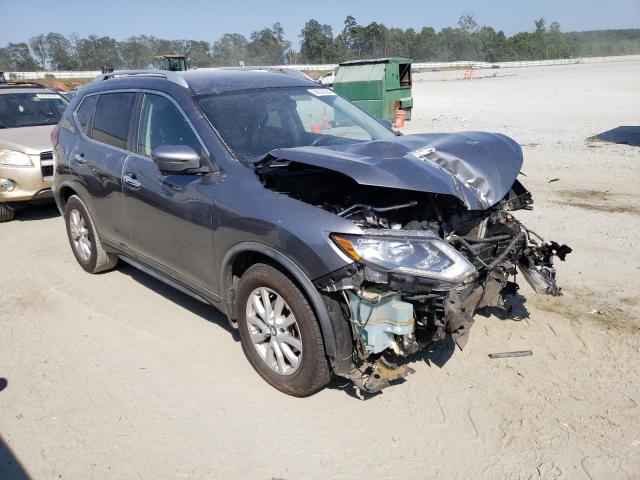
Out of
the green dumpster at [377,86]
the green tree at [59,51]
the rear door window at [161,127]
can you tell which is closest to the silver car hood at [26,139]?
the rear door window at [161,127]

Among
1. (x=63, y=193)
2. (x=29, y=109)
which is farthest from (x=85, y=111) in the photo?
(x=29, y=109)

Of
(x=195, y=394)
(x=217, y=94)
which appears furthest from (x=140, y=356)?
(x=217, y=94)

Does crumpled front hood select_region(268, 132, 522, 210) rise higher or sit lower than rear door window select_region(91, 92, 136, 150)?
lower

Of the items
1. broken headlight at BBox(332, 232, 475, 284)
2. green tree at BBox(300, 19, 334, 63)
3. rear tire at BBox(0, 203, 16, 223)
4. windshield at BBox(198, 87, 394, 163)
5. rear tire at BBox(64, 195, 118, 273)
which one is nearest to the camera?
broken headlight at BBox(332, 232, 475, 284)

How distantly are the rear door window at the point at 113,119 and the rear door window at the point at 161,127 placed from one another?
10.3 inches

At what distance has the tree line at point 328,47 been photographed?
75.3 m

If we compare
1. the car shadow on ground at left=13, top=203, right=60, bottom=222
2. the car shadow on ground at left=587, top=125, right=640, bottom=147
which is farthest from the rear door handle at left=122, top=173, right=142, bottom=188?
the car shadow on ground at left=587, top=125, right=640, bottom=147

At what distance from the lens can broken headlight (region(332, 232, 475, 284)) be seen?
288cm

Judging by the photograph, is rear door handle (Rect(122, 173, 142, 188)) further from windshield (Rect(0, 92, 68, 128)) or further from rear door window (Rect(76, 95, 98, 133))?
windshield (Rect(0, 92, 68, 128))

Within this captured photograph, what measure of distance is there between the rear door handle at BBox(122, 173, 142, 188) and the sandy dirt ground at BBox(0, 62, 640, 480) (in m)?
1.15

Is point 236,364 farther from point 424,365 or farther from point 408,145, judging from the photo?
point 408,145

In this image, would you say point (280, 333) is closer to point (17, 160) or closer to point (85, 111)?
point (85, 111)

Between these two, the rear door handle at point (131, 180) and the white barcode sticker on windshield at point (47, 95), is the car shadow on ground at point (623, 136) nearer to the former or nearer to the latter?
the rear door handle at point (131, 180)

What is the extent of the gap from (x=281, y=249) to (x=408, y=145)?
1.20 meters
